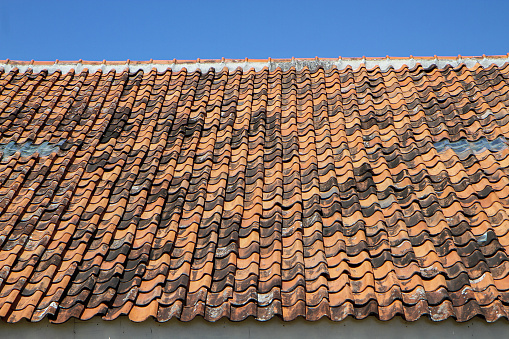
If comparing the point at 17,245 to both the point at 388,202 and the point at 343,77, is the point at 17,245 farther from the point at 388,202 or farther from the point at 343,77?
the point at 343,77

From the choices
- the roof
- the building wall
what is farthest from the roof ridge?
the building wall

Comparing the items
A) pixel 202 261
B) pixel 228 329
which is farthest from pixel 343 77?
pixel 228 329

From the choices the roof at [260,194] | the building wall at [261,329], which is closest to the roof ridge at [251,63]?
the roof at [260,194]

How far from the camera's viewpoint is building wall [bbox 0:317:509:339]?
4258 mm

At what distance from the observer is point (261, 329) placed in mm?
4426

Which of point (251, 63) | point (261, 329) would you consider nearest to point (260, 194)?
point (261, 329)

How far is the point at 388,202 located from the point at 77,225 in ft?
11.4

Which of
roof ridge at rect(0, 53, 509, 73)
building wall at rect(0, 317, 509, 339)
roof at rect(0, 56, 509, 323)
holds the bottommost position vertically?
building wall at rect(0, 317, 509, 339)

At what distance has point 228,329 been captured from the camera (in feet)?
14.6

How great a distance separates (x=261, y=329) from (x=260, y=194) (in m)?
1.73

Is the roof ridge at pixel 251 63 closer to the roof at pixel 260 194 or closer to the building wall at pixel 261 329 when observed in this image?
the roof at pixel 260 194

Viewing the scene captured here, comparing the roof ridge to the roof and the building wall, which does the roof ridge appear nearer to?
the roof

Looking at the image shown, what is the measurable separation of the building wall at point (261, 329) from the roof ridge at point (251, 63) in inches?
204

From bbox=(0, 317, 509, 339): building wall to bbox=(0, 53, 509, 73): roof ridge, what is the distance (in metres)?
5.19
